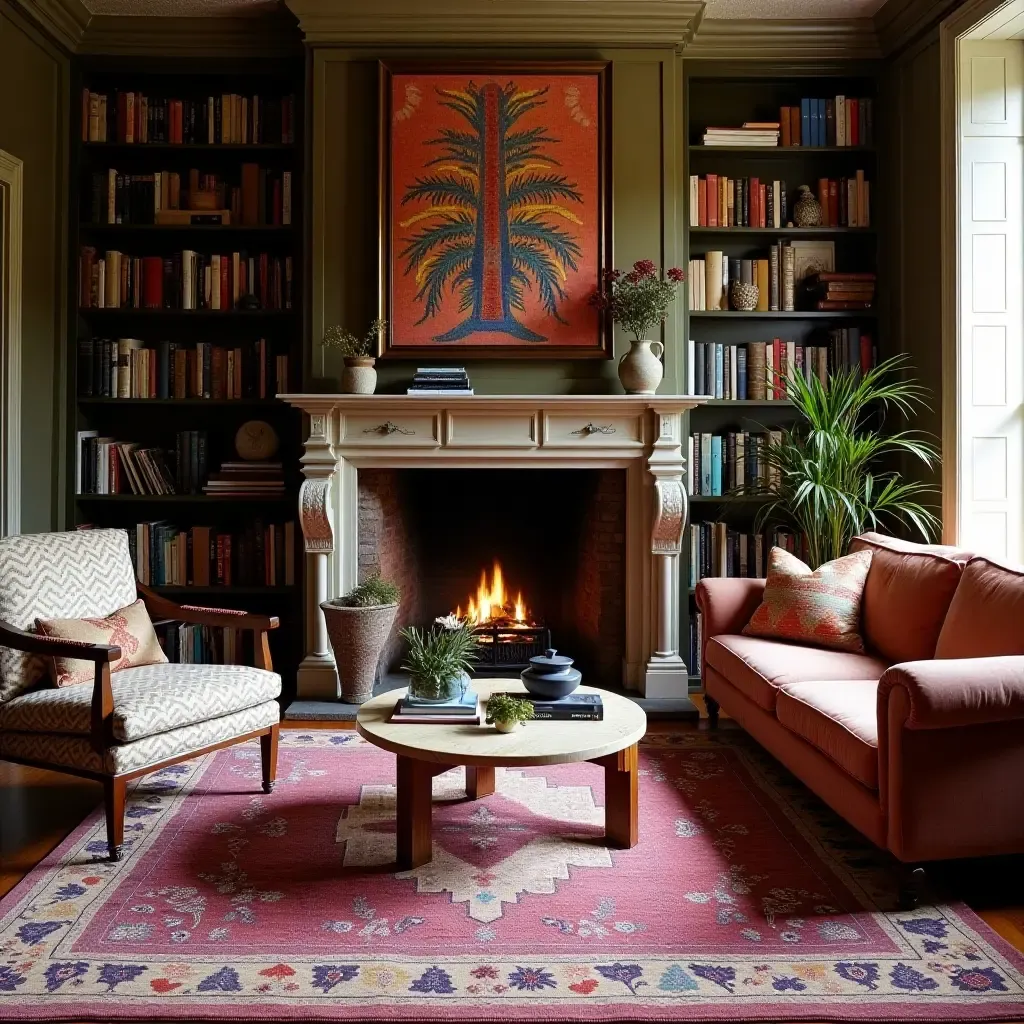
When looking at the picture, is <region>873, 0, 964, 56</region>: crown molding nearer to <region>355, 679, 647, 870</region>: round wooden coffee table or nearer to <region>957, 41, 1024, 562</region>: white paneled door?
<region>957, 41, 1024, 562</region>: white paneled door

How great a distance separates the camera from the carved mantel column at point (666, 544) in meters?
4.37

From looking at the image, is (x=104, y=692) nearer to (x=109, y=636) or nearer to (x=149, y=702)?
(x=149, y=702)

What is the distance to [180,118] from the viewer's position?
→ 4.75 metres

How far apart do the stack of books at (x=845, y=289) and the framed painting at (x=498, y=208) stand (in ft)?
3.66

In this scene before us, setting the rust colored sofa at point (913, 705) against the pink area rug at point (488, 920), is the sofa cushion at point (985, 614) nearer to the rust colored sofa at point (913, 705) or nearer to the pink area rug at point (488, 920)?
the rust colored sofa at point (913, 705)

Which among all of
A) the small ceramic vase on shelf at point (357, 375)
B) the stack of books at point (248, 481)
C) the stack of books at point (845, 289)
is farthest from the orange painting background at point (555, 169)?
the stack of books at point (845, 289)

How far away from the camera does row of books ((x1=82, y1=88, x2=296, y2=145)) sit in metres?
4.73

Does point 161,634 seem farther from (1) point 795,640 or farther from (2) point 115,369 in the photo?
(1) point 795,640

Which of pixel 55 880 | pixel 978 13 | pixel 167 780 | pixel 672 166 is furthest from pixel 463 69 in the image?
pixel 55 880

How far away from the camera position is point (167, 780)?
11.1ft

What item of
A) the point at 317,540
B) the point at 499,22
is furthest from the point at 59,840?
the point at 499,22

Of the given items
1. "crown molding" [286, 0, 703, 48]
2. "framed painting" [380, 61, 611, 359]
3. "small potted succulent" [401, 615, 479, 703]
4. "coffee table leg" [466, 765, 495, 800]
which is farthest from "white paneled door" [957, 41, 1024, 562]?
"small potted succulent" [401, 615, 479, 703]

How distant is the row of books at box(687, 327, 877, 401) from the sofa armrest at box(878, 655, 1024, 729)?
8.45ft

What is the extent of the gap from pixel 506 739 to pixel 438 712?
28cm
